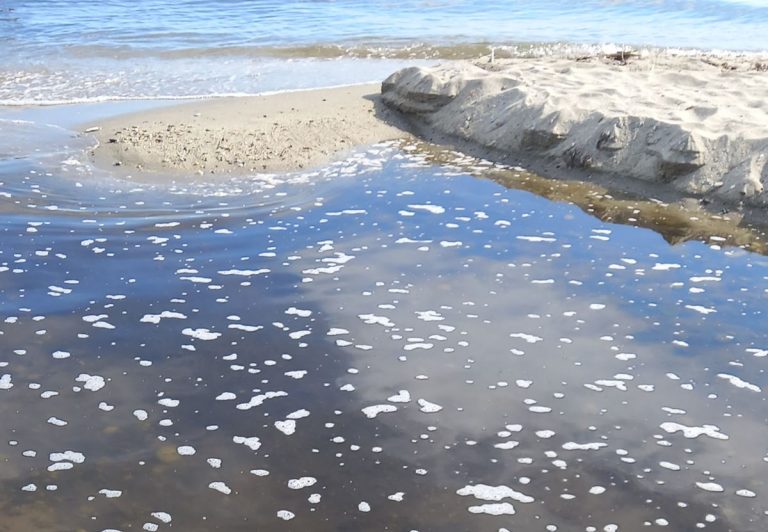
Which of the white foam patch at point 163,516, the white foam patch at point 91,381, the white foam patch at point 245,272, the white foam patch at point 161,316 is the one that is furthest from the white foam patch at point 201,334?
the white foam patch at point 163,516

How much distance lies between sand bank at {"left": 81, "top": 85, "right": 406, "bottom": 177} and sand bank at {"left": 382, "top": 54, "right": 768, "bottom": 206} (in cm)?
61

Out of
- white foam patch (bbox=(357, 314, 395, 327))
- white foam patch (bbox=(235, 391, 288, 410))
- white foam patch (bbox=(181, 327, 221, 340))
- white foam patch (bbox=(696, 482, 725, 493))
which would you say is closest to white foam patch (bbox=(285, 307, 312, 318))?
white foam patch (bbox=(357, 314, 395, 327))

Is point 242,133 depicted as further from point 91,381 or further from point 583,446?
point 583,446

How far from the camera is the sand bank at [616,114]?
686 cm

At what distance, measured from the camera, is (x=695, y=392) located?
4125 mm

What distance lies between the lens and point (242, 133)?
A: 8789 mm

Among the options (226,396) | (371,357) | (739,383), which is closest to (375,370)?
(371,357)

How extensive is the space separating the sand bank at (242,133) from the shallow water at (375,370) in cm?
142

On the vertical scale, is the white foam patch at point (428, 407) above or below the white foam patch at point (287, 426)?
below

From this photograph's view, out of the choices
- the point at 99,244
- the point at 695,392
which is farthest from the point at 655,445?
the point at 99,244

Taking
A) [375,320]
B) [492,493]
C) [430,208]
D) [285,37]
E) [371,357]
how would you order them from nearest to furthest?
1. [492,493]
2. [371,357]
3. [375,320]
4. [430,208]
5. [285,37]

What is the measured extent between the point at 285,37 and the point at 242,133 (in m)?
7.46

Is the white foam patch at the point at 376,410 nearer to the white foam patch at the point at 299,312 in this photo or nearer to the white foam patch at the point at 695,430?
the white foam patch at the point at 299,312

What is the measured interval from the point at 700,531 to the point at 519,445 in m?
0.81
